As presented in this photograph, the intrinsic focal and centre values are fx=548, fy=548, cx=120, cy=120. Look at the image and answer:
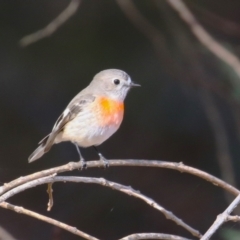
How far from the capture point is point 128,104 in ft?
17.4

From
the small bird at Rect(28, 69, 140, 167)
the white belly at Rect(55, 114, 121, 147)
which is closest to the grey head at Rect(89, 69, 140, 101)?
the small bird at Rect(28, 69, 140, 167)

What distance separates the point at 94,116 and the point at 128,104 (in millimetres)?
1966

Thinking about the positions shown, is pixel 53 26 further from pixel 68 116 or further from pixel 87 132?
pixel 87 132

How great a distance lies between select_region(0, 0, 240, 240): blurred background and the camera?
505 centimetres

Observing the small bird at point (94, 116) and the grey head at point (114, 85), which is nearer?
the small bird at point (94, 116)

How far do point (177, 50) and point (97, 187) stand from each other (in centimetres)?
153

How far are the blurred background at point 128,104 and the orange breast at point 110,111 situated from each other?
1.61 m

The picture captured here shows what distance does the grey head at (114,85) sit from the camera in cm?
359

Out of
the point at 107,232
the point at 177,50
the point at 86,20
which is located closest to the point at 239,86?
the point at 177,50

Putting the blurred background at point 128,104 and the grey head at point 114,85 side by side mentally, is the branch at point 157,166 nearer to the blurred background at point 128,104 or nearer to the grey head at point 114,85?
the grey head at point 114,85

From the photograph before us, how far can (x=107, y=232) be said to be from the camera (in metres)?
5.35

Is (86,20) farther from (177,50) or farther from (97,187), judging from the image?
(97,187)

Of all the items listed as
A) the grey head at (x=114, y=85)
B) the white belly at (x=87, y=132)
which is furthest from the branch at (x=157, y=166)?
the grey head at (x=114, y=85)

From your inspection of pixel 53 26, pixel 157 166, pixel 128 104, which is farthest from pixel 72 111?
pixel 128 104
